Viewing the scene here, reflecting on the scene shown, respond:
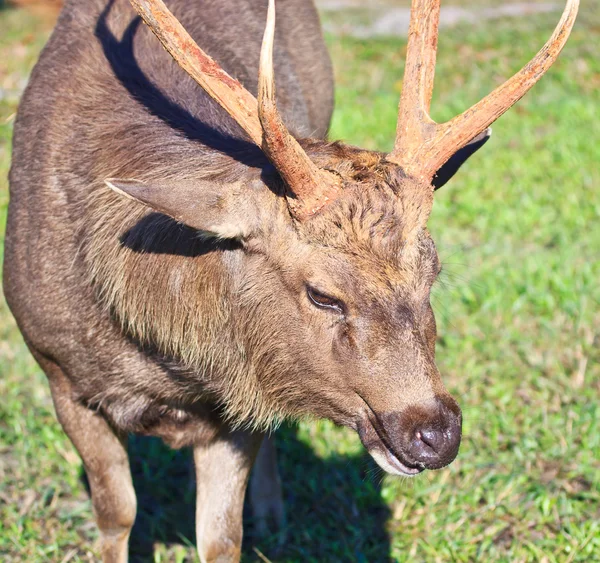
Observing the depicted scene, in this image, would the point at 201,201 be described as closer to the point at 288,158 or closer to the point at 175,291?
the point at 288,158

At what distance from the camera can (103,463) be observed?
4234mm

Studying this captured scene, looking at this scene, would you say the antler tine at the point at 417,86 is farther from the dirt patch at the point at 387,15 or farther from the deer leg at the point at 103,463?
the dirt patch at the point at 387,15

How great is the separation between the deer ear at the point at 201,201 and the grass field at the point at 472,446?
110 cm

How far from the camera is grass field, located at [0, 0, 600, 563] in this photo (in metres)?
4.81

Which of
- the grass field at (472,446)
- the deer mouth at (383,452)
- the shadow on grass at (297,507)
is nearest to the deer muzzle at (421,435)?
the deer mouth at (383,452)

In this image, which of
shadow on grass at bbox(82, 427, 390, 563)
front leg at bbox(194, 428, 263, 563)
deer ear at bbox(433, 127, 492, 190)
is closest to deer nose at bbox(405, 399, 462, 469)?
deer ear at bbox(433, 127, 492, 190)

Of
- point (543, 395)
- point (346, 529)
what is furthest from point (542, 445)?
point (346, 529)

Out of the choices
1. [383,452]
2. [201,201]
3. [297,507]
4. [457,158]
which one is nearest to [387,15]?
[297,507]

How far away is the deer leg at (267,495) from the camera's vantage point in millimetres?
5113

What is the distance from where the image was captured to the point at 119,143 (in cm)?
402

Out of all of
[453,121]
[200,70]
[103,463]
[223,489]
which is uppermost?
[200,70]

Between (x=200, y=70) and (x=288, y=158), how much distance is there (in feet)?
1.62

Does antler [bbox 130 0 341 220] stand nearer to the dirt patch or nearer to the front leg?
the front leg

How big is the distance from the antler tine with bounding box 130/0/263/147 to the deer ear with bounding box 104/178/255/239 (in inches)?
8.4
